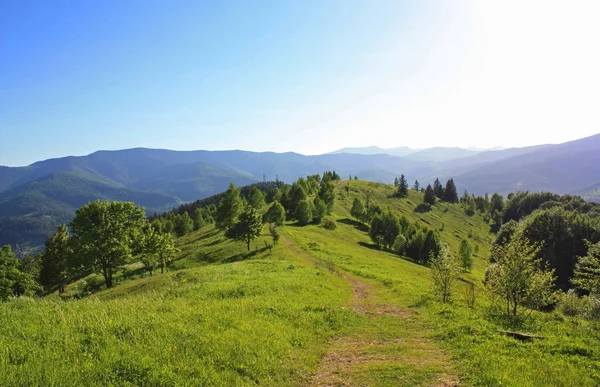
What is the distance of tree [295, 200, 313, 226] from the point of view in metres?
104

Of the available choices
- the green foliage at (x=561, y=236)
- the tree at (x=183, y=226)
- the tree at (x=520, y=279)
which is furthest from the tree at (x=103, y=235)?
the green foliage at (x=561, y=236)

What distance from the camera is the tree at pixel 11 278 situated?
184 ft

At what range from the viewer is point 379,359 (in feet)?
49.6

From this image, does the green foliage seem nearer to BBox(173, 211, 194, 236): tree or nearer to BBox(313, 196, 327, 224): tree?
BBox(313, 196, 327, 224): tree

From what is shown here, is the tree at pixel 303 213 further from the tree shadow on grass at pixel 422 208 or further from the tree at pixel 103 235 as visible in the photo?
the tree shadow on grass at pixel 422 208

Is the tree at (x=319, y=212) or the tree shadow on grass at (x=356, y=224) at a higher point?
→ the tree at (x=319, y=212)

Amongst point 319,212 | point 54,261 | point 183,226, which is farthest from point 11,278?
point 319,212

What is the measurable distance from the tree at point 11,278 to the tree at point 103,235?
1745 cm

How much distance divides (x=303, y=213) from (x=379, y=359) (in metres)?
88.9

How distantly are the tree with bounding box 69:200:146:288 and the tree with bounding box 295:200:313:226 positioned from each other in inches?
2347

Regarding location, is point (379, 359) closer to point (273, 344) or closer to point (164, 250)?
point (273, 344)

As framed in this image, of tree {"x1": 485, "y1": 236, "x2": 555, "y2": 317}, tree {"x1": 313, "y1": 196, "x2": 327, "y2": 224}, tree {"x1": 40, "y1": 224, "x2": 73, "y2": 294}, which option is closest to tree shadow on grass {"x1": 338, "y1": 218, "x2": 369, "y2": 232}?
tree {"x1": 313, "y1": 196, "x2": 327, "y2": 224}

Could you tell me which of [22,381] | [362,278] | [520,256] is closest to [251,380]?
[22,381]

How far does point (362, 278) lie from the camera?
43688mm
